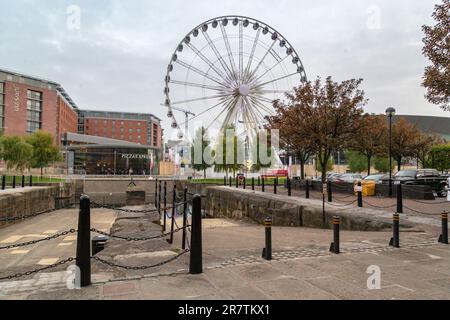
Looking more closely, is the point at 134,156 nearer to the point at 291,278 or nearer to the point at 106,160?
the point at 106,160

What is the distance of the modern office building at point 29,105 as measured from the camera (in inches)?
3403

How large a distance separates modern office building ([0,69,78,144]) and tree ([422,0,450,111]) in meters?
92.1

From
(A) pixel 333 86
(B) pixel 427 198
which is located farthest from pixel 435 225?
(A) pixel 333 86

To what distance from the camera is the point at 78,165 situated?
8269cm

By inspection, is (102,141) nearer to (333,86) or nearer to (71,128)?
(71,128)

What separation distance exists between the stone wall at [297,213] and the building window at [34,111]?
271 ft

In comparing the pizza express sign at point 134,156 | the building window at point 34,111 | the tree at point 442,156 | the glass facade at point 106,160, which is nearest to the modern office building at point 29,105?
the building window at point 34,111

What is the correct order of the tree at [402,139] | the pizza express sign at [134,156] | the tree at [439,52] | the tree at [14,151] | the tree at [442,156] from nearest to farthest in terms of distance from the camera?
the tree at [439,52]
the tree at [402,139]
the tree at [442,156]
the tree at [14,151]
the pizza express sign at [134,156]

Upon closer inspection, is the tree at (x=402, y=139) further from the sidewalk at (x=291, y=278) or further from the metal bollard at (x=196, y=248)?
the metal bollard at (x=196, y=248)

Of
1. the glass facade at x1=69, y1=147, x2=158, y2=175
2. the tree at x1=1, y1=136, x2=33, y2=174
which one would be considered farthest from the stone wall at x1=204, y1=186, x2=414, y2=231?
the glass facade at x1=69, y1=147, x2=158, y2=175

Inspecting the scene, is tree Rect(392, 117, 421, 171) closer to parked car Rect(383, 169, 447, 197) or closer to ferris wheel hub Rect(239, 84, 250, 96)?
parked car Rect(383, 169, 447, 197)

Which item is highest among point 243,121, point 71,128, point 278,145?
point 71,128
